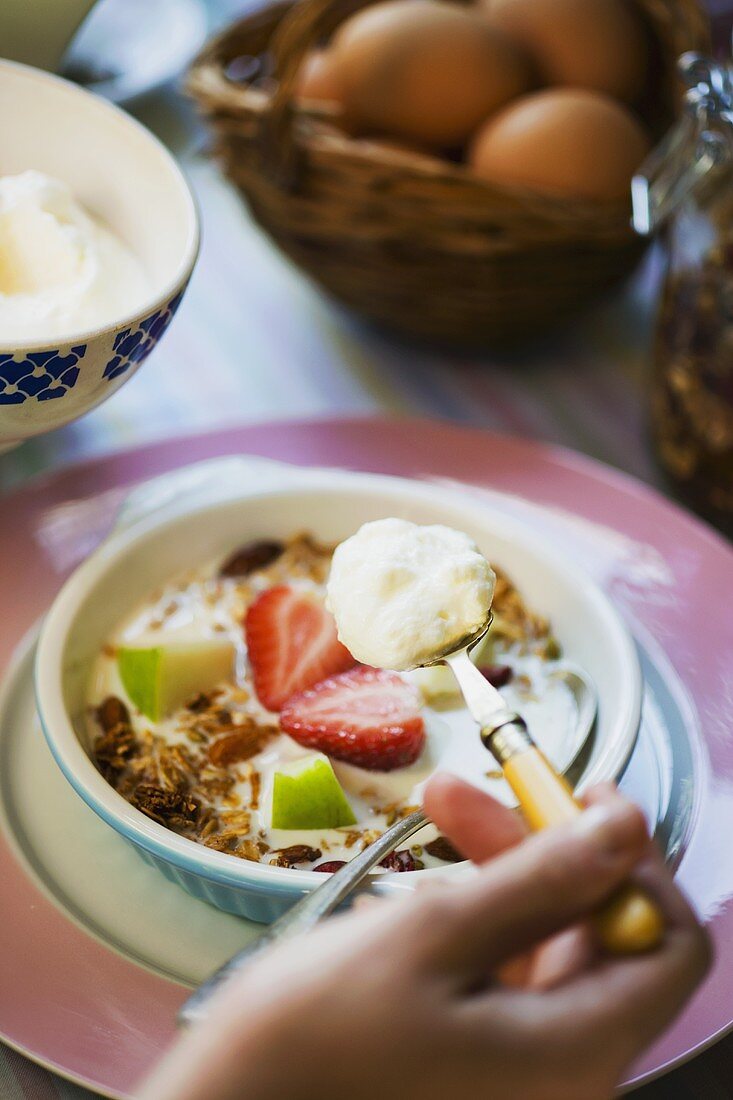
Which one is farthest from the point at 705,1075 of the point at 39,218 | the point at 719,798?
the point at 39,218

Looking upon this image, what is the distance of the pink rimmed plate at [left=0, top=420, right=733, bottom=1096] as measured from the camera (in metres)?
0.59

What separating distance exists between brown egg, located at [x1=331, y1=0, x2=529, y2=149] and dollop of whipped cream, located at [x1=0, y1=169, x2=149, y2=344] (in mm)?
506

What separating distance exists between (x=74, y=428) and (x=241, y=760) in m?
0.53

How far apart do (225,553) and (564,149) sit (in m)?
0.50

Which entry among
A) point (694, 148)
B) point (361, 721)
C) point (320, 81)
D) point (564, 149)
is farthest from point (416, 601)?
point (320, 81)

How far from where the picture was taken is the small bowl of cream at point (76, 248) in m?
0.59

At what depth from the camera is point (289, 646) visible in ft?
2.55

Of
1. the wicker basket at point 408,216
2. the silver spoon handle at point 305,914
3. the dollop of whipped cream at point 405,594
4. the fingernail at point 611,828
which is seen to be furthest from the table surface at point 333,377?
the fingernail at point 611,828

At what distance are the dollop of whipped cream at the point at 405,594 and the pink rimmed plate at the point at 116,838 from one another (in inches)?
8.1

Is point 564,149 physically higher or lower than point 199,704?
higher

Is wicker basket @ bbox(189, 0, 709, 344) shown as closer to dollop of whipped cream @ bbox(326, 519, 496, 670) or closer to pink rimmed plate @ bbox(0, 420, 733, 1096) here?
pink rimmed plate @ bbox(0, 420, 733, 1096)

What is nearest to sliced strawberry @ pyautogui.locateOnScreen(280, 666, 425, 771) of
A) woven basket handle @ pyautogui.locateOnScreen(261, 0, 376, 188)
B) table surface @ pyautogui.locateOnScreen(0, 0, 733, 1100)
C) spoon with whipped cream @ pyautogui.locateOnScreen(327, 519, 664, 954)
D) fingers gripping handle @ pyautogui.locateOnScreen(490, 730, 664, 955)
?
spoon with whipped cream @ pyautogui.locateOnScreen(327, 519, 664, 954)

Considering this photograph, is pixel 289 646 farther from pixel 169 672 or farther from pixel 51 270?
pixel 51 270

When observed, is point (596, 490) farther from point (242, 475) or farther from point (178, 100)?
point (178, 100)
